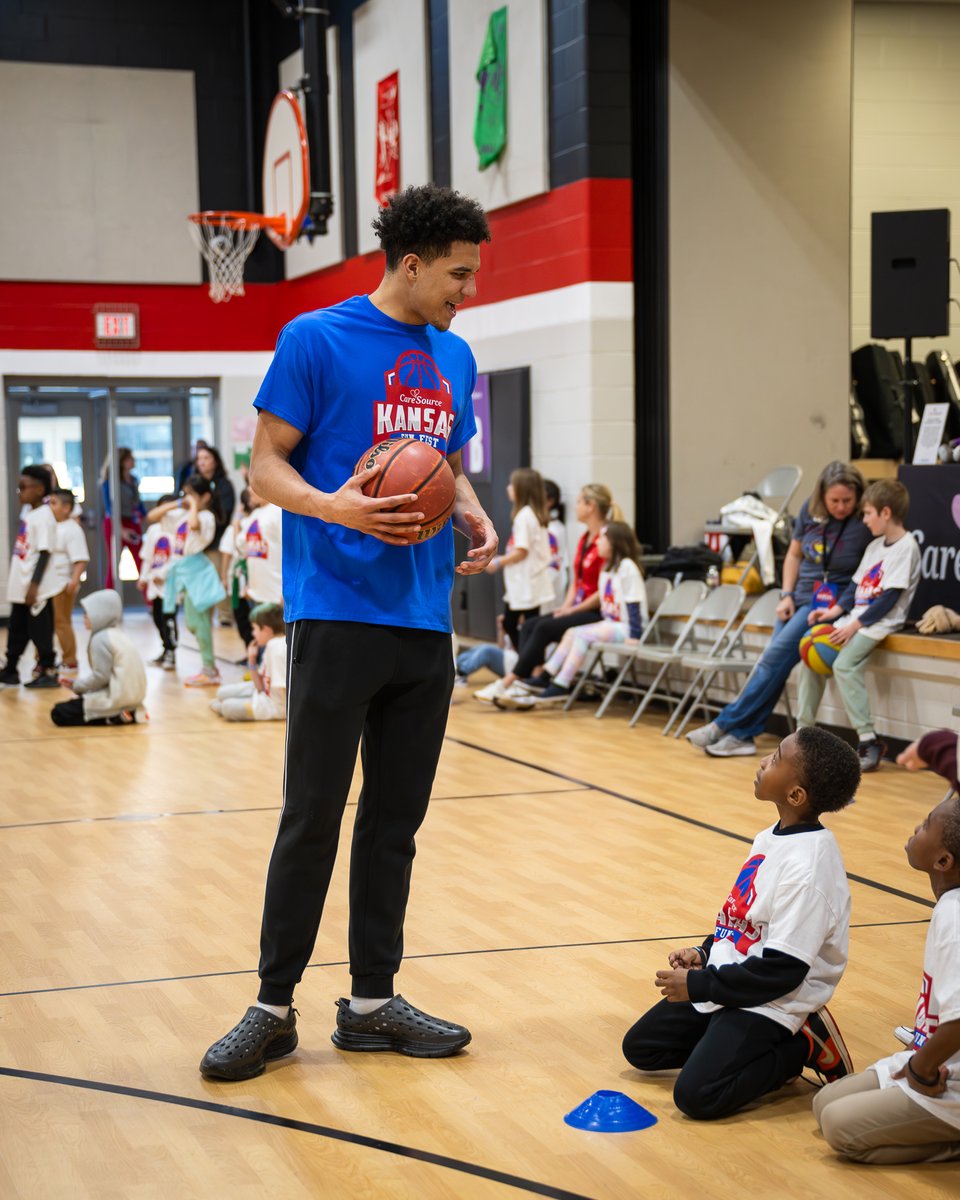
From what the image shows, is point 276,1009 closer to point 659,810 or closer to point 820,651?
point 659,810

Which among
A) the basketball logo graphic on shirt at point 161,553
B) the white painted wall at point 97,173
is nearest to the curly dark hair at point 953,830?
the basketball logo graphic on shirt at point 161,553

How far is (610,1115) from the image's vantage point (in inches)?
121

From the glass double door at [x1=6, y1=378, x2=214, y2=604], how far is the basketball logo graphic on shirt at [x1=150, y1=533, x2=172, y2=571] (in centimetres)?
507

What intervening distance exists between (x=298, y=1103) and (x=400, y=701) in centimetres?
86

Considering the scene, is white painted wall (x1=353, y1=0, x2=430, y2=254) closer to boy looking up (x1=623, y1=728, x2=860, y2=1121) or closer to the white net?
the white net

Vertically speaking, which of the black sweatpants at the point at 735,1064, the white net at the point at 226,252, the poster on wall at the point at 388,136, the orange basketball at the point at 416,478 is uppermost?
the poster on wall at the point at 388,136

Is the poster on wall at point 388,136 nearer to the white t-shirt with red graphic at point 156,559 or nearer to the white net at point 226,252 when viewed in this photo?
the white net at point 226,252

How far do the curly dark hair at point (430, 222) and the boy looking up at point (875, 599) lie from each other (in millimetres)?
4453

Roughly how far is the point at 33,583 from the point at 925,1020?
8.42 metres

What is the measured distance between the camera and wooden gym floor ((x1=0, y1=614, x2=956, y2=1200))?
9.41 feet

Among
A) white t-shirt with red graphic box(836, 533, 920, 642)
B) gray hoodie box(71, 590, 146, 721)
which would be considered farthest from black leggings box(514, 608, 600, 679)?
gray hoodie box(71, 590, 146, 721)

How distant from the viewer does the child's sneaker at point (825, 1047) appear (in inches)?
124

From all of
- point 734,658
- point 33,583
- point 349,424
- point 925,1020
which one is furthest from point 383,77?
point 925,1020

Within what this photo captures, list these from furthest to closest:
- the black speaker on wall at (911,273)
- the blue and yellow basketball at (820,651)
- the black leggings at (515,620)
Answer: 1. the black leggings at (515,620)
2. the black speaker on wall at (911,273)
3. the blue and yellow basketball at (820,651)
